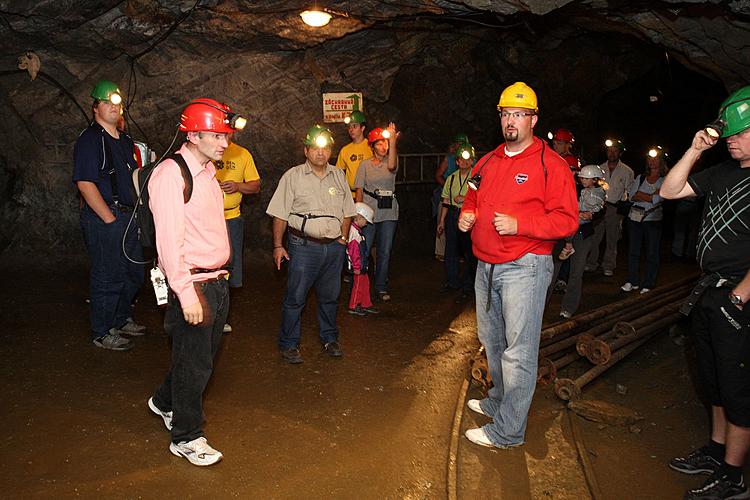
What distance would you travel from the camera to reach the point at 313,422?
175 inches

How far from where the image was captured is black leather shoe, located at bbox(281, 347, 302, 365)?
220 inches

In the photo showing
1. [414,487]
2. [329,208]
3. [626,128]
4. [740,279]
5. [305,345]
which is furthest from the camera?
[626,128]

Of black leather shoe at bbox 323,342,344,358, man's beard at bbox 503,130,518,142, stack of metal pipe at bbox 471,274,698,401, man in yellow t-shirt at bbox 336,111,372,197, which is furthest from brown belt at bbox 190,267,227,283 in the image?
man in yellow t-shirt at bbox 336,111,372,197

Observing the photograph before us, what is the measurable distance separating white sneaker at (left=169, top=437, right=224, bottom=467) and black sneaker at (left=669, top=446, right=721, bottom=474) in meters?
3.13

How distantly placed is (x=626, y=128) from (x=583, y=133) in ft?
12.5

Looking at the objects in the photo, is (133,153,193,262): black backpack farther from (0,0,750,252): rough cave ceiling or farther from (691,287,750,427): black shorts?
(0,0,750,252): rough cave ceiling

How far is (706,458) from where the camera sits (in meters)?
3.96

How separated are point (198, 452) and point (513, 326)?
7.29ft

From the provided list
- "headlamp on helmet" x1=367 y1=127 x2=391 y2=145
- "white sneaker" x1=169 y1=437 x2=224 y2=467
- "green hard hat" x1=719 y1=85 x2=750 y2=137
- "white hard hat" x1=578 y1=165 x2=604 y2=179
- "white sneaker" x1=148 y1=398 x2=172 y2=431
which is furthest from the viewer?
"headlamp on helmet" x1=367 y1=127 x2=391 y2=145

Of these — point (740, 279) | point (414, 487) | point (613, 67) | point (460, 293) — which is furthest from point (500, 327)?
point (613, 67)

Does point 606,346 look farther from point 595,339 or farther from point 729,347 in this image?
point 729,347

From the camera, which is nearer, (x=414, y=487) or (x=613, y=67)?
(x=414, y=487)

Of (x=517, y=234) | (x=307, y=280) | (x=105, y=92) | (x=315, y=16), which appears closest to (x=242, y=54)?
(x=315, y=16)

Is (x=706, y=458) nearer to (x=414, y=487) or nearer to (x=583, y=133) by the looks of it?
(x=414, y=487)
